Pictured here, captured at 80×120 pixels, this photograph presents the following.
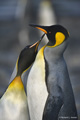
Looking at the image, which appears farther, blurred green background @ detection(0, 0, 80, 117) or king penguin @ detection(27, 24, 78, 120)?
blurred green background @ detection(0, 0, 80, 117)

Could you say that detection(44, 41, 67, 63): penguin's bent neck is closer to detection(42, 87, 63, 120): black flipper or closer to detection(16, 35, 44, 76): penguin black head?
detection(16, 35, 44, 76): penguin black head

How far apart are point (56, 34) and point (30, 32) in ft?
14.5

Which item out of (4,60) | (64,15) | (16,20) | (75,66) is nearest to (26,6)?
(16,20)

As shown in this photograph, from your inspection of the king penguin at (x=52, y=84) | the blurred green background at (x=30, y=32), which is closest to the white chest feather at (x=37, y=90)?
the king penguin at (x=52, y=84)

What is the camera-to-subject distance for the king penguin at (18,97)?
225 centimetres

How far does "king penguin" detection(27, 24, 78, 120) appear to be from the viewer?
7.06ft

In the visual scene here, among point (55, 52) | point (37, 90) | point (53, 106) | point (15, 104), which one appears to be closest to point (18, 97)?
point (15, 104)

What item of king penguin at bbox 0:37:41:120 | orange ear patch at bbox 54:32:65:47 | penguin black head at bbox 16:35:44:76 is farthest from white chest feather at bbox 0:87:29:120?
orange ear patch at bbox 54:32:65:47

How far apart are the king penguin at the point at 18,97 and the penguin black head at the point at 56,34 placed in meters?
0.14

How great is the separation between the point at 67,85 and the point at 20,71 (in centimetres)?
35

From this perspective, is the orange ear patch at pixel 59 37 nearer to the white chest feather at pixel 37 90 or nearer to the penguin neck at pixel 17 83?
the white chest feather at pixel 37 90

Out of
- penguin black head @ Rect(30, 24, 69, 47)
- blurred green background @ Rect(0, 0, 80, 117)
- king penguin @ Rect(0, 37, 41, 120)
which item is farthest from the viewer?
blurred green background @ Rect(0, 0, 80, 117)

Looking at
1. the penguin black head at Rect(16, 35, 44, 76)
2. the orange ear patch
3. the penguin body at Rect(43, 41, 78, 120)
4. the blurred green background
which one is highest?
the orange ear patch

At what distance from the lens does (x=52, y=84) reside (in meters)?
2.16
